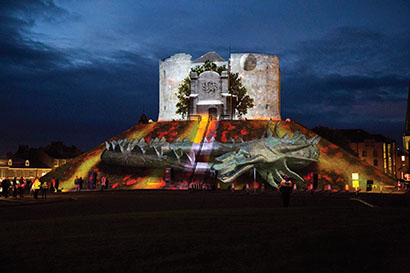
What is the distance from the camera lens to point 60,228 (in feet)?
37.6

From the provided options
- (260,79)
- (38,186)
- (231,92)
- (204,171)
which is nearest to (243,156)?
(204,171)

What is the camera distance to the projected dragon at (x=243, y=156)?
4019cm

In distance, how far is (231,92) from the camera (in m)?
73.6

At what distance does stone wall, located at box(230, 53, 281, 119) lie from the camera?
249 feet

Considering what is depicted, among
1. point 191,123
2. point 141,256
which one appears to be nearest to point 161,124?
point 191,123

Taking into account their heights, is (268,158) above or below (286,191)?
above

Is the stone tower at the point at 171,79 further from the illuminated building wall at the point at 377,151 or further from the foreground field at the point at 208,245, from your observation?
the foreground field at the point at 208,245

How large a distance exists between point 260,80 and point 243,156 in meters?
37.6

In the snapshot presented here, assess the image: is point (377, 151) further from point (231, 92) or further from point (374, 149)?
point (231, 92)

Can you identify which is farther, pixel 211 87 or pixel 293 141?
pixel 211 87

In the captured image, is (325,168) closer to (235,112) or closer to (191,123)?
(191,123)

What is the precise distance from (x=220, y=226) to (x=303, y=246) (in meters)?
3.26

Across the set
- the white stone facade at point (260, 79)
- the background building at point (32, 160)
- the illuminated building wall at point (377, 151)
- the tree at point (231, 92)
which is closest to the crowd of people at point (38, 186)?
the tree at point (231, 92)

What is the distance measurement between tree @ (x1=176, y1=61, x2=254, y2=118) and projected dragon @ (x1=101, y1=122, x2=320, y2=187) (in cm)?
2841
